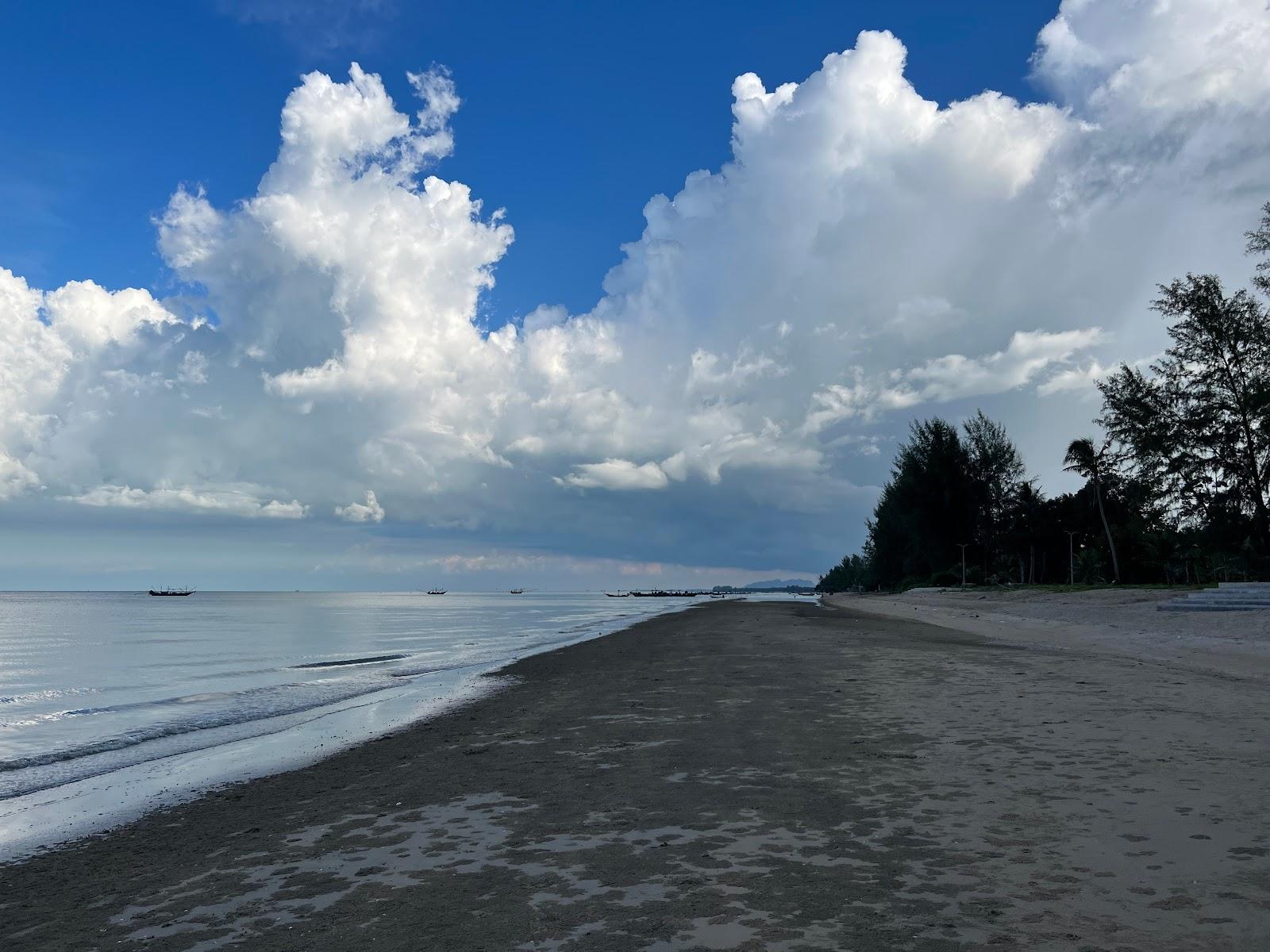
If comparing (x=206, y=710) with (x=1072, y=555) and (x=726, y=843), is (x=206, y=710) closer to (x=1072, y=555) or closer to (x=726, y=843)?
(x=726, y=843)

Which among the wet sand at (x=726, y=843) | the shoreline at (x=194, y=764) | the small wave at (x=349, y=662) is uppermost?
the wet sand at (x=726, y=843)

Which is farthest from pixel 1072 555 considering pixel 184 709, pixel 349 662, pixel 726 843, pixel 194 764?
pixel 726 843

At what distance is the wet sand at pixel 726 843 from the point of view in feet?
15.8

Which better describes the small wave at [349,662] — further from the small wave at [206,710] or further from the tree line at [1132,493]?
the tree line at [1132,493]

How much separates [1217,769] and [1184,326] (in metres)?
50.9

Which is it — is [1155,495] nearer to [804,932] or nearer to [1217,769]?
[1217,769]

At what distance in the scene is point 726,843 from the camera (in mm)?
6426

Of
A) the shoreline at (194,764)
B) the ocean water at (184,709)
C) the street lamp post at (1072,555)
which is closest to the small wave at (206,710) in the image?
the ocean water at (184,709)

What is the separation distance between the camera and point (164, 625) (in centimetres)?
6544

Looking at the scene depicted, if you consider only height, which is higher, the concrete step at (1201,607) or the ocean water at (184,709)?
the concrete step at (1201,607)

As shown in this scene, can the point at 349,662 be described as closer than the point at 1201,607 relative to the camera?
Yes

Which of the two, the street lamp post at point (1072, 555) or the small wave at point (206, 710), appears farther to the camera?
the street lamp post at point (1072, 555)

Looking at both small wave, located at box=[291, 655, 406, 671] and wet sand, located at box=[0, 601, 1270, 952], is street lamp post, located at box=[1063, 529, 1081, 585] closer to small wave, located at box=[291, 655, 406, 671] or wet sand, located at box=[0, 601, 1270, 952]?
small wave, located at box=[291, 655, 406, 671]

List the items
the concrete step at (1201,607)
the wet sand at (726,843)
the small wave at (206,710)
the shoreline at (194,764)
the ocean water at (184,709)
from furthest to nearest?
1. the concrete step at (1201,607)
2. the small wave at (206,710)
3. the ocean water at (184,709)
4. the shoreline at (194,764)
5. the wet sand at (726,843)
